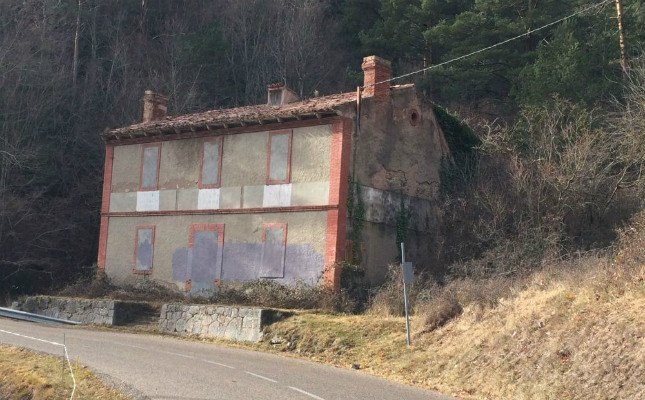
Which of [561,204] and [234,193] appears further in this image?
[234,193]

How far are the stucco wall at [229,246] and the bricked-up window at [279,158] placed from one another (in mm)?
1192

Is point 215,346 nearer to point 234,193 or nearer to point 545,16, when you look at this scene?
point 234,193

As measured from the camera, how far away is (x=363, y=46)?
137 feet

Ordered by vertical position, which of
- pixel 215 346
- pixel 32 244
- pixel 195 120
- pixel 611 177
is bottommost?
pixel 215 346

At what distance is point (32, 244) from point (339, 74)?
20069 millimetres

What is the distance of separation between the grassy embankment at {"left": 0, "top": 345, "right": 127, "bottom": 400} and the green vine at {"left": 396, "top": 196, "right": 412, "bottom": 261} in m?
12.9

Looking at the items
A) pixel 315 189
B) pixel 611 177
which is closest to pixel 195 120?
pixel 315 189

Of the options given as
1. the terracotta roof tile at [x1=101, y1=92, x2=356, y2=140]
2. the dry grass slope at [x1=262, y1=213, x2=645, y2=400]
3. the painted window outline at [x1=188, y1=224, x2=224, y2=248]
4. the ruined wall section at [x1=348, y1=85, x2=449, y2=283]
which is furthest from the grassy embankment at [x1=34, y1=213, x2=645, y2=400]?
the terracotta roof tile at [x1=101, y1=92, x2=356, y2=140]

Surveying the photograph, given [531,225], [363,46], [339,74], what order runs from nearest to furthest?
1. [531,225]
2. [363,46]
3. [339,74]

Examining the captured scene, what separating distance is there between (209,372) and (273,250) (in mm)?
9994

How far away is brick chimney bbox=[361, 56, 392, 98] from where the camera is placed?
2436 centimetres

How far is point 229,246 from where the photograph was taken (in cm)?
2494

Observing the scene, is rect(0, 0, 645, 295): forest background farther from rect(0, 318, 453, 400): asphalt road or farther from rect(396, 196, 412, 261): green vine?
rect(0, 318, 453, 400): asphalt road

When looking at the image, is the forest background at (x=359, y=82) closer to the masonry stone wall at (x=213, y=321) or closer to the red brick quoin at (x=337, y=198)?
the red brick quoin at (x=337, y=198)
